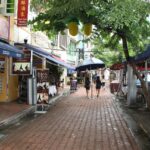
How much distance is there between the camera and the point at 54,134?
13.2 metres

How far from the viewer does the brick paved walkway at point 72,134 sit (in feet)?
37.0

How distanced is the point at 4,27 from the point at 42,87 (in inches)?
179

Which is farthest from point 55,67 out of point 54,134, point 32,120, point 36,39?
point 54,134

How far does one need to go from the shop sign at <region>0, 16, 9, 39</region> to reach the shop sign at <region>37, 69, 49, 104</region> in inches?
141

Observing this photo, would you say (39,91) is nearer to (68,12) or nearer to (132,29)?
(132,29)

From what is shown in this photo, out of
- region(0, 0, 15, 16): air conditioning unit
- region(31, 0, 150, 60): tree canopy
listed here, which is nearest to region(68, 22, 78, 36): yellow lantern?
region(31, 0, 150, 60): tree canopy

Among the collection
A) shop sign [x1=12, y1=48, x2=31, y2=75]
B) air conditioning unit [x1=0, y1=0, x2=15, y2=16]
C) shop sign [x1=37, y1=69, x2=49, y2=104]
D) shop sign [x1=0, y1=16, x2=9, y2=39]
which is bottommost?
shop sign [x1=37, y1=69, x2=49, y2=104]

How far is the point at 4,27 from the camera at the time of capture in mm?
22859

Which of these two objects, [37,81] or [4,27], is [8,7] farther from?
[37,81]

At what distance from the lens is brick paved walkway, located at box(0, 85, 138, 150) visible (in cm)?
1128

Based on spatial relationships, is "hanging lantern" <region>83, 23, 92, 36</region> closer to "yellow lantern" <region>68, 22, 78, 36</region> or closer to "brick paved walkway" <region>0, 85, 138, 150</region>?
"yellow lantern" <region>68, 22, 78, 36</region>

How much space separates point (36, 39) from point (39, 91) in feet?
42.4

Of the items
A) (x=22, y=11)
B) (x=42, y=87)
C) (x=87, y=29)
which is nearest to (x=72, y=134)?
(x=87, y=29)

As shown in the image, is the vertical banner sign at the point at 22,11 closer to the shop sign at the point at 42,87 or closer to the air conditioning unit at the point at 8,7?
the air conditioning unit at the point at 8,7
